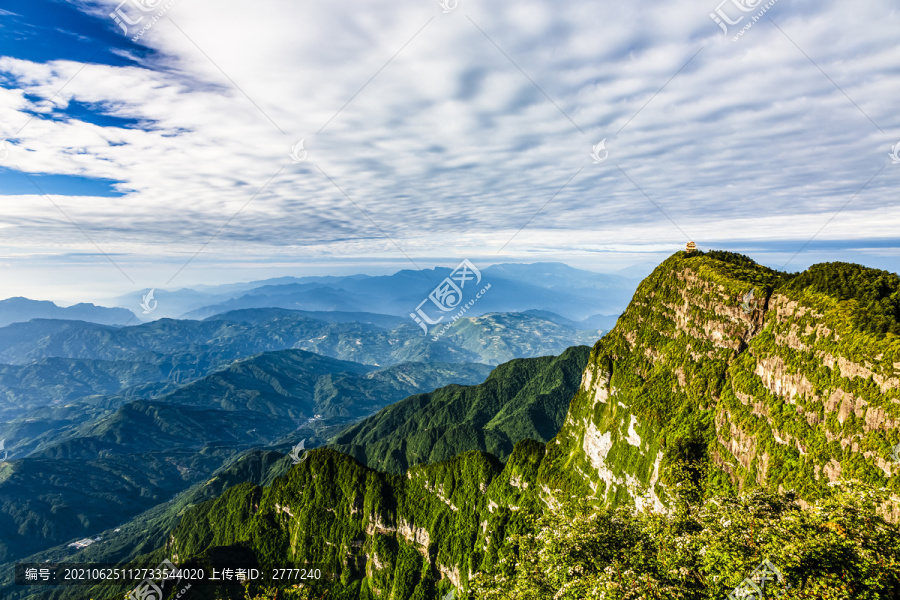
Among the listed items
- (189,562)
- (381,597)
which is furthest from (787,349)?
(189,562)

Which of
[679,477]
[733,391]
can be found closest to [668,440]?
[679,477]

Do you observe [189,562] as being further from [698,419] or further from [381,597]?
[698,419]

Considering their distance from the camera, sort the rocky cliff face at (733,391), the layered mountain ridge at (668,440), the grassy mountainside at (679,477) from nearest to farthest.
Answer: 1. the grassy mountainside at (679,477)
2. the rocky cliff face at (733,391)
3. the layered mountain ridge at (668,440)

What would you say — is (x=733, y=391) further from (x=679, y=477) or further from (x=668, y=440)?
(x=679, y=477)

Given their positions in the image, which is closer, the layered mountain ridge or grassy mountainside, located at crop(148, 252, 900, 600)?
grassy mountainside, located at crop(148, 252, 900, 600)

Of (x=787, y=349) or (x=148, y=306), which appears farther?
(x=148, y=306)
